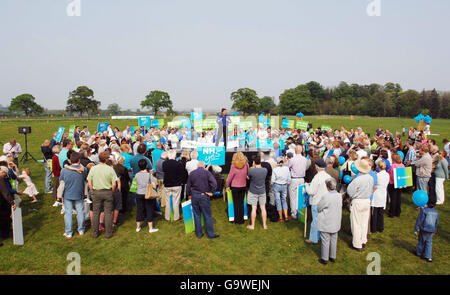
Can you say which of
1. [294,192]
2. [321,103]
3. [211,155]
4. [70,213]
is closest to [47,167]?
[70,213]

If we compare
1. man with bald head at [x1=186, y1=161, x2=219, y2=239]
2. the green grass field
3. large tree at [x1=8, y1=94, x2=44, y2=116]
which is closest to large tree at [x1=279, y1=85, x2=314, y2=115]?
the green grass field

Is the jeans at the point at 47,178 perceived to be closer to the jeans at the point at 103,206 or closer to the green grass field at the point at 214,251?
the green grass field at the point at 214,251

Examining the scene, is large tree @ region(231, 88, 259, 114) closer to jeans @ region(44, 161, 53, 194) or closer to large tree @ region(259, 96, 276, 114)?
large tree @ region(259, 96, 276, 114)

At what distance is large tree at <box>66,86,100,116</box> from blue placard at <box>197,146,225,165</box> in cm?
10128

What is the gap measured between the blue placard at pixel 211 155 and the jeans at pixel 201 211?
6.59 feet

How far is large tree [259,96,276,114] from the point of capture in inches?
4297

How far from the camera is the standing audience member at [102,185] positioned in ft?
19.3

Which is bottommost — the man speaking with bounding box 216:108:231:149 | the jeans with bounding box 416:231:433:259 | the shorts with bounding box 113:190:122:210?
the jeans with bounding box 416:231:433:259

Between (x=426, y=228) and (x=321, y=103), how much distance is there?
107 m

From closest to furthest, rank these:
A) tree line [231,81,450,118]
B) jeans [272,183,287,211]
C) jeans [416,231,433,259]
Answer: jeans [416,231,433,259]
jeans [272,183,287,211]
tree line [231,81,450,118]

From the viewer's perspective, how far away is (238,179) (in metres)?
6.52

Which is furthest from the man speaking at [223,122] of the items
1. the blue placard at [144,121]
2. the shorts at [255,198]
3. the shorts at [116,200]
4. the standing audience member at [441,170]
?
the blue placard at [144,121]

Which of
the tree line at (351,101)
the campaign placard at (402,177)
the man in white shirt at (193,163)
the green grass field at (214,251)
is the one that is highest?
the tree line at (351,101)

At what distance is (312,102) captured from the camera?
97.2 meters
